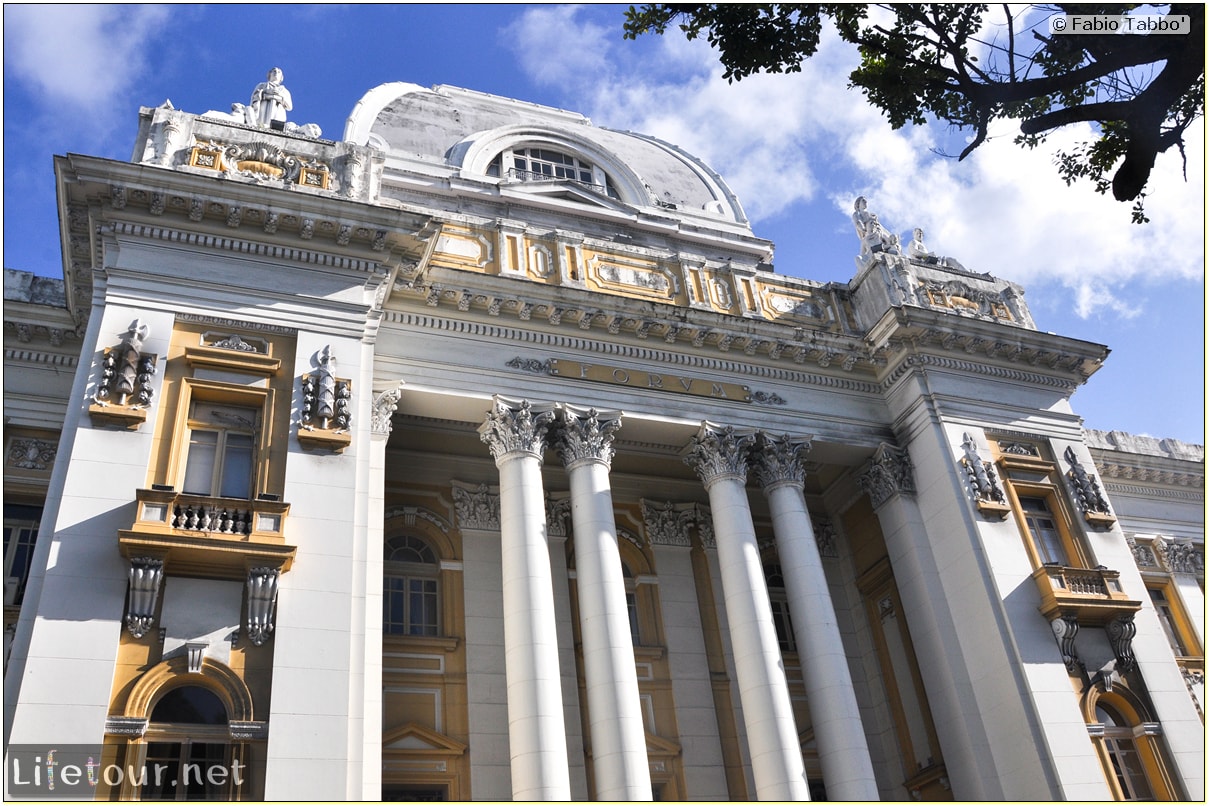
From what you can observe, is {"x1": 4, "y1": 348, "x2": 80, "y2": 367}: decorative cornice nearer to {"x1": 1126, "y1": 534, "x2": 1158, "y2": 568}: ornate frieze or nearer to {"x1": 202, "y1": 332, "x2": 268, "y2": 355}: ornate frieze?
{"x1": 202, "y1": 332, "x2": 268, "y2": 355}: ornate frieze

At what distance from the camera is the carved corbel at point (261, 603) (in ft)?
47.8

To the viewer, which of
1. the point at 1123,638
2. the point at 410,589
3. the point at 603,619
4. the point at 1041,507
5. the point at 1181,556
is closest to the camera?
the point at 603,619

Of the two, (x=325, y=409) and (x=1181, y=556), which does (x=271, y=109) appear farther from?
(x=1181, y=556)

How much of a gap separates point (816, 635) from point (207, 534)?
11.0m

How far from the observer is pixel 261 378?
17.2 meters

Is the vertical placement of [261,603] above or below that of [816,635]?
below

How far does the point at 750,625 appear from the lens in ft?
61.7

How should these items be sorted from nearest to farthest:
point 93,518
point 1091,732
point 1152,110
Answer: point 1152,110 → point 93,518 → point 1091,732

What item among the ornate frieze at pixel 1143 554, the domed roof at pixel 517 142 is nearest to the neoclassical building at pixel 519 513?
the domed roof at pixel 517 142

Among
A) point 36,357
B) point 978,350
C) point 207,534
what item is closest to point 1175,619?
point 978,350

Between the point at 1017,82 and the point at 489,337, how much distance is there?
12817mm

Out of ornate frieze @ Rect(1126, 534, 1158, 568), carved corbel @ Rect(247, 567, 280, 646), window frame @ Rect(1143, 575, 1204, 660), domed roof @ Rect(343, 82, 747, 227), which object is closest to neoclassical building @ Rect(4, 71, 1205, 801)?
carved corbel @ Rect(247, 567, 280, 646)

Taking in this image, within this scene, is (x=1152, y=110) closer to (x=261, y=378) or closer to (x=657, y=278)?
(x=261, y=378)

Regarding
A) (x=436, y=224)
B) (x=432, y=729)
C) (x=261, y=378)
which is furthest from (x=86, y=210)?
(x=432, y=729)
